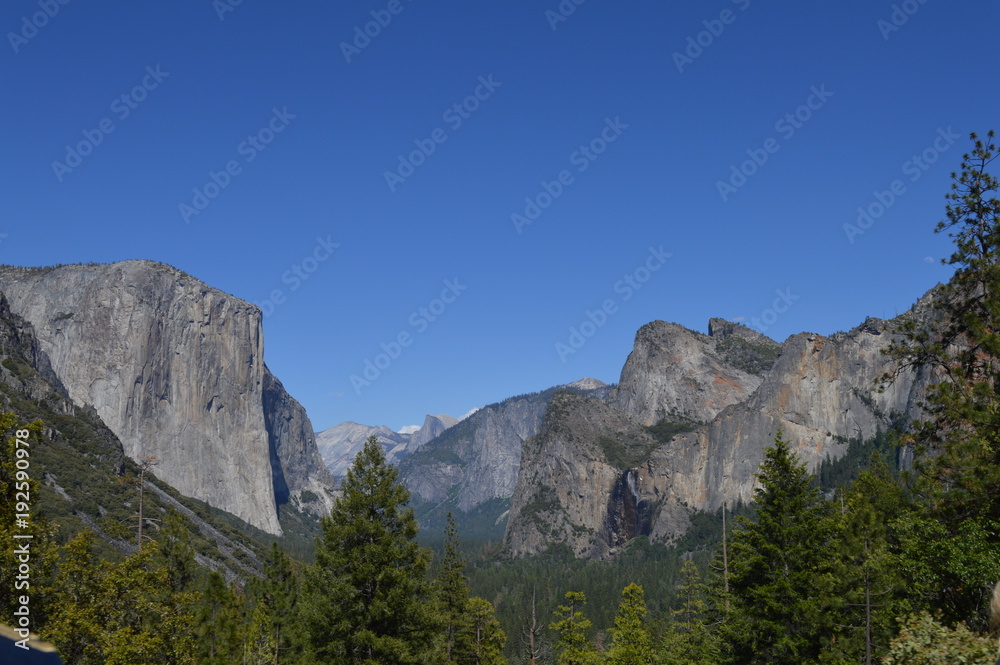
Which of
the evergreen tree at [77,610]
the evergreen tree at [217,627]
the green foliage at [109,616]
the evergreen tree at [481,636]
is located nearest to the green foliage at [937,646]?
the green foliage at [109,616]

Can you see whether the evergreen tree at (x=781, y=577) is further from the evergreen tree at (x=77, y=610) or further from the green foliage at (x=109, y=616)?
the evergreen tree at (x=77, y=610)

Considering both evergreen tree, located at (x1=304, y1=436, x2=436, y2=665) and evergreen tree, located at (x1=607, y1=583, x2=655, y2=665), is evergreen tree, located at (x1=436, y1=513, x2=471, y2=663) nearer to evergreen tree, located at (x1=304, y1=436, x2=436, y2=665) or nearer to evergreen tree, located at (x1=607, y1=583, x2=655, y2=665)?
evergreen tree, located at (x1=607, y1=583, x2=655, y2=665)

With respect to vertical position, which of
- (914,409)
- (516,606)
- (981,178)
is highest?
(914,409)

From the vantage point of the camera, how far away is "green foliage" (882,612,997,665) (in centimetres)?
1457

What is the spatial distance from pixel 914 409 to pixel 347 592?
20058cm

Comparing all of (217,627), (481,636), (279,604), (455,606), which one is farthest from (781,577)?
(481,636)

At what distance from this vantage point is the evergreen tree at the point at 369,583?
25984 mm

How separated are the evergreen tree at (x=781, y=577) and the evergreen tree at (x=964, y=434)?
4968mm

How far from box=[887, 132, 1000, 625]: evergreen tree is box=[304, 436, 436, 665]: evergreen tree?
16858 millimetres

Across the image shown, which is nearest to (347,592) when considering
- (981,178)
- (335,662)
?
(335,662)

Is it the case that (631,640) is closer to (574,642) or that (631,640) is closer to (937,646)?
(574,642)

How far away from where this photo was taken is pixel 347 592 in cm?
2595

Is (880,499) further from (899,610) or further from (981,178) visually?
(981,178)

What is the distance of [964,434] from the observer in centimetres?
2061
